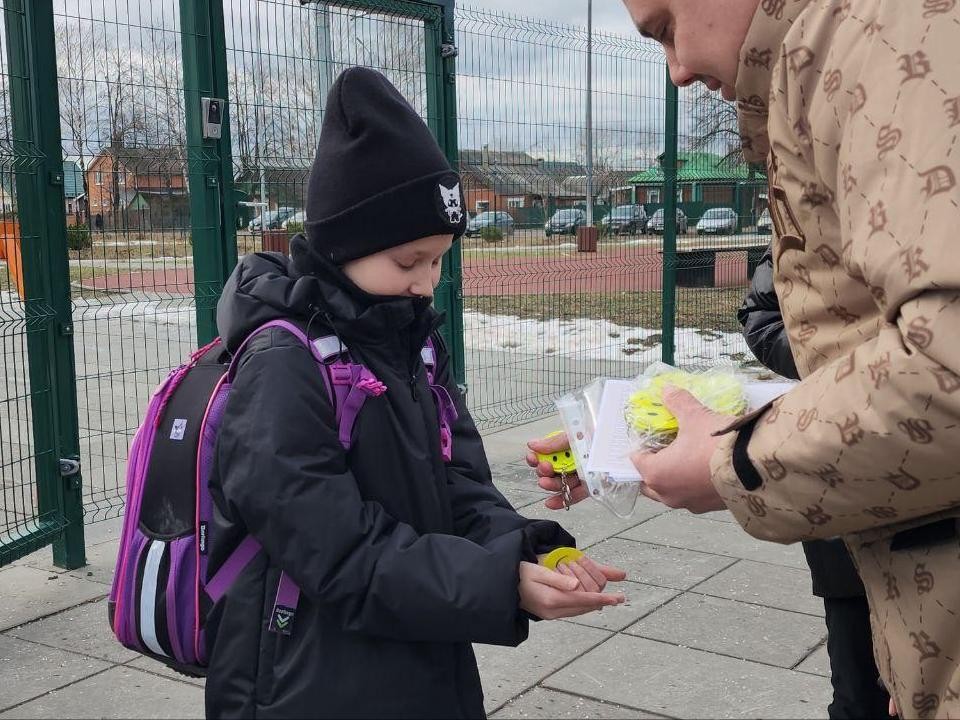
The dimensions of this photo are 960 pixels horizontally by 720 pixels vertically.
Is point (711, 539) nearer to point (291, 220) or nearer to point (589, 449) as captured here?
point (291, 220)

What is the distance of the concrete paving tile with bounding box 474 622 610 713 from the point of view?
378 centimetres

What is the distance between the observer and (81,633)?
4.31 meters

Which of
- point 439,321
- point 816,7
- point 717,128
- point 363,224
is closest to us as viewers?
point 816,7

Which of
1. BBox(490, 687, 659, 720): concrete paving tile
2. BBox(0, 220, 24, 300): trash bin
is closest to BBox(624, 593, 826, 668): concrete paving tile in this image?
BBox(490, 687, 659, 720): concrete paving tile

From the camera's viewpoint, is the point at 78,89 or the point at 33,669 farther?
the point at 78,89

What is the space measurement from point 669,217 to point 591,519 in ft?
14.1

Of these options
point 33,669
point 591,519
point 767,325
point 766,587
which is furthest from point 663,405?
point 591,519

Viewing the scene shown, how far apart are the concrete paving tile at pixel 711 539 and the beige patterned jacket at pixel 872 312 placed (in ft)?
12.2

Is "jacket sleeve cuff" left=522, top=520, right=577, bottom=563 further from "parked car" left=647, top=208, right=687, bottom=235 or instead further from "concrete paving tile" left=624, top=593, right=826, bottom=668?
"parked car" left=647, top=208, right=687, bottom=235

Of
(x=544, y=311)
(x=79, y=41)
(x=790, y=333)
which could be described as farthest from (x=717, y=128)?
(x=790, y=333)

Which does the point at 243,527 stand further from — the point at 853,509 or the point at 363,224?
the point at 853,509

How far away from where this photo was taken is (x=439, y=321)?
2324mm

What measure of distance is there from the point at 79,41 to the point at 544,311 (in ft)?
14.4

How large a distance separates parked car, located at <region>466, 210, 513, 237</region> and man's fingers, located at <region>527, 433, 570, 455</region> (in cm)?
513
